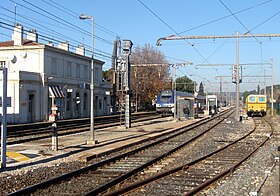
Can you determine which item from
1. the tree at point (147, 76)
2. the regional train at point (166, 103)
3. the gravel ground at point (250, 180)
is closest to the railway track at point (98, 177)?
the gravel ground at point (250, 180)

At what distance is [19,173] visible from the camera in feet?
41.1

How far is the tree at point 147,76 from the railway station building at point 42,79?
579 inches

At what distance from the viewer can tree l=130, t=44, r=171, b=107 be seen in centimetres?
7750

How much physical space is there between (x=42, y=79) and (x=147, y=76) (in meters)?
33.3

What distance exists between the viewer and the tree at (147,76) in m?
77.5

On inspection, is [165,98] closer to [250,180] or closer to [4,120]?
[4,120]

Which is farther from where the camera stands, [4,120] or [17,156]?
[17,156]

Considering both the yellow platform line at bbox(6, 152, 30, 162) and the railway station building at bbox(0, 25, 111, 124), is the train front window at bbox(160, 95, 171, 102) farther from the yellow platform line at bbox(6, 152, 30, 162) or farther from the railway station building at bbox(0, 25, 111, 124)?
the yellow platform line at bbox(6, 152, 30, 162)

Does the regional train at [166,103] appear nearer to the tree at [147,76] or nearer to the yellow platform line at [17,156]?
the tree at [147,76]

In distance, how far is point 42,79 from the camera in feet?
162

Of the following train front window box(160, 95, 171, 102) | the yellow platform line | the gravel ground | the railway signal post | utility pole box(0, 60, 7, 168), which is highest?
the railway signal post

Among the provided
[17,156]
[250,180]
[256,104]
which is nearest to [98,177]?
[250,180]

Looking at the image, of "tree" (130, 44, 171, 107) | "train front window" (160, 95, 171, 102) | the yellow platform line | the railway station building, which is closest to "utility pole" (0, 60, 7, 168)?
the yellow platform line

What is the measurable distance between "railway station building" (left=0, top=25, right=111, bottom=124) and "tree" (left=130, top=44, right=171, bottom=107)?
48.3ft
